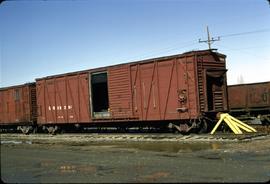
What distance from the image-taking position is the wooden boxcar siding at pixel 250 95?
96.3ft

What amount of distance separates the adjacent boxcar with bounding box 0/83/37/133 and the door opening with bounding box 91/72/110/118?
19.2ft

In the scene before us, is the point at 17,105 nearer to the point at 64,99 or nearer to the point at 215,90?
the point at 64,99

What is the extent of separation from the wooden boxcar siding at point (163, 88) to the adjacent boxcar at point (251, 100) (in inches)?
365

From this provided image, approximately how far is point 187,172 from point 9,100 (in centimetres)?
2683

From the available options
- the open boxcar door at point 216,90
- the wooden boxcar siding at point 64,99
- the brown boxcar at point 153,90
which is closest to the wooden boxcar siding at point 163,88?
the brown boxcar at point 153,90

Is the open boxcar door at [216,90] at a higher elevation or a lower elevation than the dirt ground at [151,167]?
higher

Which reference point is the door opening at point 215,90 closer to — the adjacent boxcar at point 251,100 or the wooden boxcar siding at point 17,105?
the adjacent boxcar at point 251,100

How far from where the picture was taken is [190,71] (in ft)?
70.1

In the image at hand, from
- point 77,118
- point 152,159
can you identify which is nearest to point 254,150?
point 152,159

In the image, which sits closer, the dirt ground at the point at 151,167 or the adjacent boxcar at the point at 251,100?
the dirt ground at the point at 151,167

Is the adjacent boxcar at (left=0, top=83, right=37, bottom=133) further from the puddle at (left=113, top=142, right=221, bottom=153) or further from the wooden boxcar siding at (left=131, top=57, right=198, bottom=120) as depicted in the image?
the puddle at (left=113, top=142, right=221, bottom=153)

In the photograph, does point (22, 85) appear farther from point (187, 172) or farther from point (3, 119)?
point (187, 172)

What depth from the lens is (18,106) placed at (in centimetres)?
3303

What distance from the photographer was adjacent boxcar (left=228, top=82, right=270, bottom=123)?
2931 centimetres
